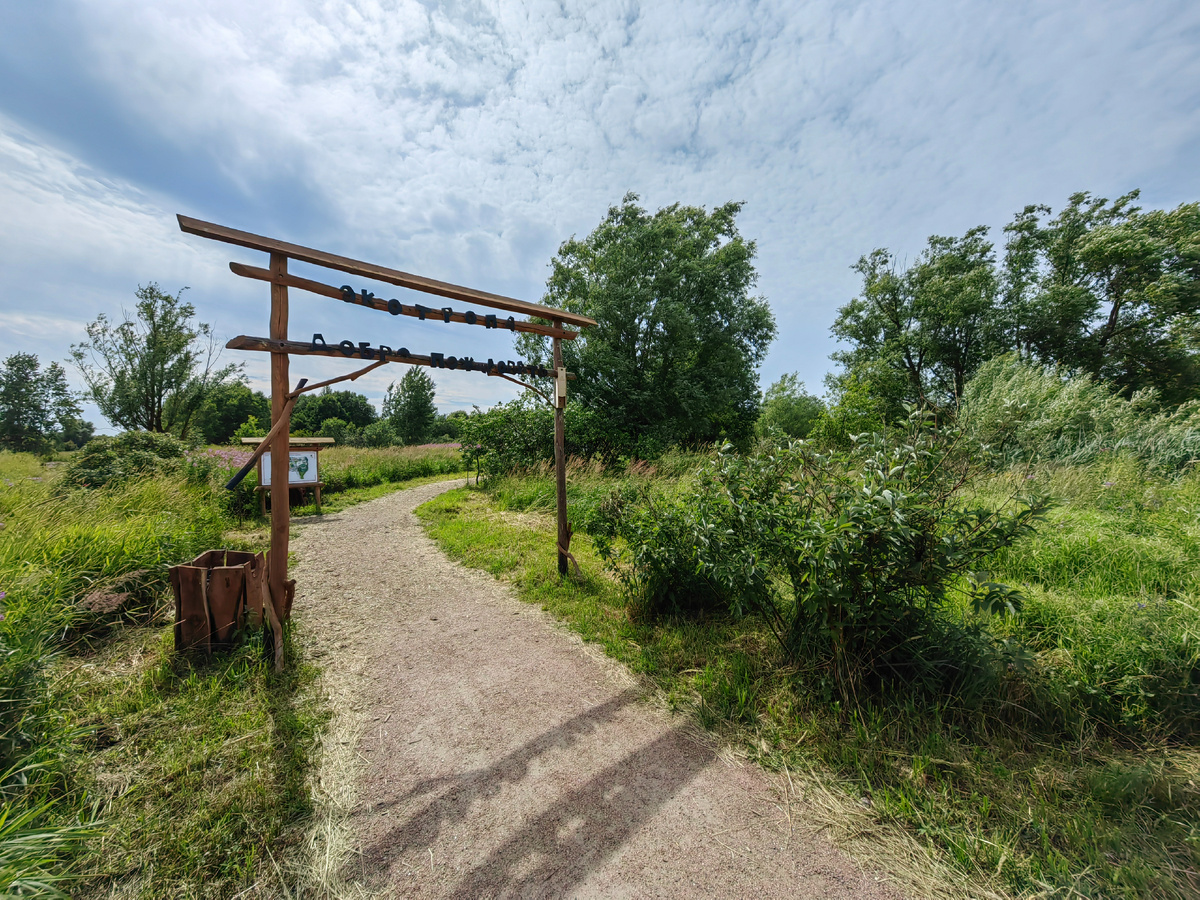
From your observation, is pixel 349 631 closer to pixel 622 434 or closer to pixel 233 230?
pixel 233 230

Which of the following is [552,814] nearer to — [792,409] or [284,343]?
[284,343]

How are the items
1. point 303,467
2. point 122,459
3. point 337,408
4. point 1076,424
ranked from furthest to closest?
point 337,408 < point 303,467 < point 1076,424 < point 122,459

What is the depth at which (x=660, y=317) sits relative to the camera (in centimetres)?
1575

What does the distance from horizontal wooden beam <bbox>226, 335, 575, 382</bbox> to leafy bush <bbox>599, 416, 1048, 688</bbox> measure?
2.47 meters

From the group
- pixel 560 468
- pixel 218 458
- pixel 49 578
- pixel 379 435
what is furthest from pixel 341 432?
pixel 560 468

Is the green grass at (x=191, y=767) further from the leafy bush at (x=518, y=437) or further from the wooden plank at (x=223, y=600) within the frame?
the leafy bush at (x=518, y=437)

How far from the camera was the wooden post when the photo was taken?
10.1 feet

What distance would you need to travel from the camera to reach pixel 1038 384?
356 inches

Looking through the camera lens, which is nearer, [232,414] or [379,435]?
[379,435]

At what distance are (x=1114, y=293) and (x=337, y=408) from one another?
213ft

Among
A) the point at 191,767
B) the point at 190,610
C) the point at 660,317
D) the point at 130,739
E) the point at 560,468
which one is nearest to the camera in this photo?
the point at 191,767

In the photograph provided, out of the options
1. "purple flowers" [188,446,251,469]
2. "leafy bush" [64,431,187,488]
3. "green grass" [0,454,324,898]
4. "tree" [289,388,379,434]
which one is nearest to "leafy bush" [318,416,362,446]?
"tree" [289,388,379,434]

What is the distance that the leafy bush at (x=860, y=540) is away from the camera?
2.16m

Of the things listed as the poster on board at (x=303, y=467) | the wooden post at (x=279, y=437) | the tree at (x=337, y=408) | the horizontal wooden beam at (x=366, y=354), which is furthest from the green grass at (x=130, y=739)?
the tree at (x=337, y=408)
